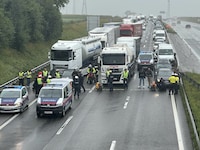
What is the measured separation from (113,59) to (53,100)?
39.5ft

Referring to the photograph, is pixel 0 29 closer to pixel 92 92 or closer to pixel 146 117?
pixel 92 92

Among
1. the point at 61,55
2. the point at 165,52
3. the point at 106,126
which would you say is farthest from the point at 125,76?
the point at 165,52

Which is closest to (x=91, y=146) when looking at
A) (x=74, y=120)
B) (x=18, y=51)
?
(x=74, y=120)

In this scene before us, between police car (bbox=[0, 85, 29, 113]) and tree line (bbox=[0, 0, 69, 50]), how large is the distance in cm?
1818

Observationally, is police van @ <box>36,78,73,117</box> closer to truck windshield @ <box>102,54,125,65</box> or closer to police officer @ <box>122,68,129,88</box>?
police officer @ <box>122,68,129,88</box>

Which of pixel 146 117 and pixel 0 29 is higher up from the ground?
pixel 0 29

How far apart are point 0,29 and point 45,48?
1515cm

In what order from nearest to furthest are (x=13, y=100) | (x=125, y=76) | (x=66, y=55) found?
(x=13, y=100) → (x=125, y=76) → (x=66, y=55)

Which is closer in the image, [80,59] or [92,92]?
[92,92]

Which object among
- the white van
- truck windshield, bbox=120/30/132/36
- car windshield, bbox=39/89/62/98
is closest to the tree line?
truck windshield, bbox=120/30/132/36

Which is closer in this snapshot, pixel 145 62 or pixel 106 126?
pixel 106 126

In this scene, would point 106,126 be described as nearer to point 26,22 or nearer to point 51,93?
point 51,93

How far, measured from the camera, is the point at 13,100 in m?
27.2

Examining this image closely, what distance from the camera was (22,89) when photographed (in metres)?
28.3
